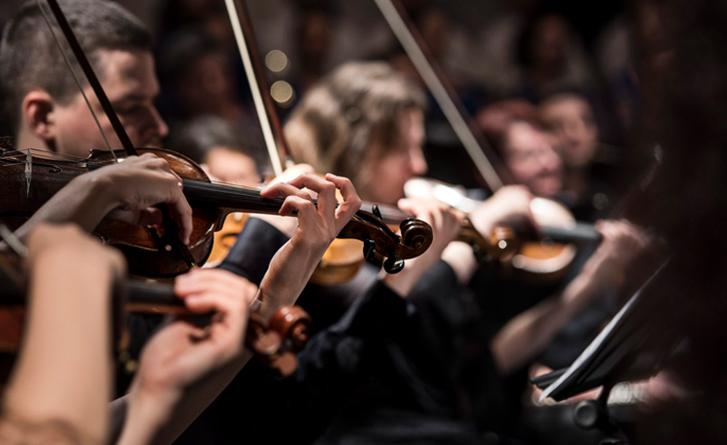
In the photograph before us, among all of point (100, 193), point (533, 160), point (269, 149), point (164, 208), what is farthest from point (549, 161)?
point (100, 193)

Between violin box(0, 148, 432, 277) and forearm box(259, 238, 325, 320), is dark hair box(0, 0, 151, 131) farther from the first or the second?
forearm box(259, 238, 325, 320)

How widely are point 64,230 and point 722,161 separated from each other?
0.63 m

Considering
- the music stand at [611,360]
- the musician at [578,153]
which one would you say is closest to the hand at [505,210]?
the musician at [578,153]

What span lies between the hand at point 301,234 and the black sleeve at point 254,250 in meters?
0.17

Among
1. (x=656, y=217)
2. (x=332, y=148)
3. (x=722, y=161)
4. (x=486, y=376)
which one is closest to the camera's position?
(x=722, y=161)

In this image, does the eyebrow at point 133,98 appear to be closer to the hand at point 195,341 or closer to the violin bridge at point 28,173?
the violin bridge at point 28,173

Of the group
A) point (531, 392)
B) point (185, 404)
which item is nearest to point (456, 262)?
point (531, 392)

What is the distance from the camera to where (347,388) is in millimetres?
1676

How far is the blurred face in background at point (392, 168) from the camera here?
2174 mm

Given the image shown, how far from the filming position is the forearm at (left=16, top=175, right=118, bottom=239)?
3.07 ft

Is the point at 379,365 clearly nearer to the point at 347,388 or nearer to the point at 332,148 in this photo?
the point at 347,388

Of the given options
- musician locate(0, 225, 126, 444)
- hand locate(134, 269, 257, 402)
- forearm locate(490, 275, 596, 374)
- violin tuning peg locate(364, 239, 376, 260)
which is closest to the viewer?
musician locate(0, 225, 126, 444)

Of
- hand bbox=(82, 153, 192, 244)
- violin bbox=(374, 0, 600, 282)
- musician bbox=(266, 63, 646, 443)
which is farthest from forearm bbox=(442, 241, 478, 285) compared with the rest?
hand bbox=(82, 153, 192, 244)

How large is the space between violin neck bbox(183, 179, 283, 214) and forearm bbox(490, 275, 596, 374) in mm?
1356
